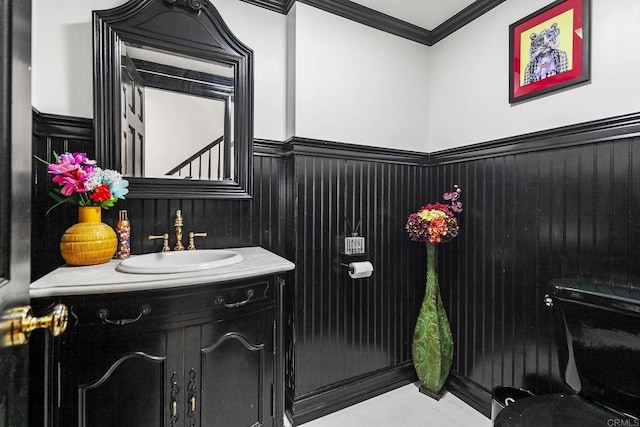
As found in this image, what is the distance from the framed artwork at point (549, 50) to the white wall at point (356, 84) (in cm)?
63

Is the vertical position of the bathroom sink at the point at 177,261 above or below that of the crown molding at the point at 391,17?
below

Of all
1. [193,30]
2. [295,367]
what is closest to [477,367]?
[295,367]

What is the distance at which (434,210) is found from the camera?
1.97 metres

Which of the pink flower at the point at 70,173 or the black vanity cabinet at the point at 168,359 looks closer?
the black vanity cabinet at the point at 168,359

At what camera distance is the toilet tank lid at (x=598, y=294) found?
1.18m

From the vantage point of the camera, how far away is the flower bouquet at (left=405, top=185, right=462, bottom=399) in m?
1.94

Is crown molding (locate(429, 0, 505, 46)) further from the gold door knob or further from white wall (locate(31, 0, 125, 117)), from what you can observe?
the gold door knob

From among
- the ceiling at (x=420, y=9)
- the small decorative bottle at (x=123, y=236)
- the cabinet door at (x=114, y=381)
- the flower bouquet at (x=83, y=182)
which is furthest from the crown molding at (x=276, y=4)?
the cabinet door at (x=114, y=381)

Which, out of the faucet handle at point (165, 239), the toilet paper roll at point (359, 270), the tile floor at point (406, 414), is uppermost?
the faucet handle at point (165, 239)

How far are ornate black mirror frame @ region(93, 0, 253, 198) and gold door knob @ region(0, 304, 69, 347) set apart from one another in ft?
3.33

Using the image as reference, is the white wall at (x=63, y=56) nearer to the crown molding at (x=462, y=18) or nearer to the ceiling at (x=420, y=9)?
the ceiling at (x=420, y=9)

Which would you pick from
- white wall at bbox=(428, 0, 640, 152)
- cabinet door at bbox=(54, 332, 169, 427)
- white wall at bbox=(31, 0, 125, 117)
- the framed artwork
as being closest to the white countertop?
cabinet door at bbox=(54, 332, 169, 427)

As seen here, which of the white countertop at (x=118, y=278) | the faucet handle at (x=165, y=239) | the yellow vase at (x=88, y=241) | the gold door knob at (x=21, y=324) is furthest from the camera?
the faucet handle at (x=165, y=239)

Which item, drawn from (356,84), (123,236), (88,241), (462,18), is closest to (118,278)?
(88,241)
